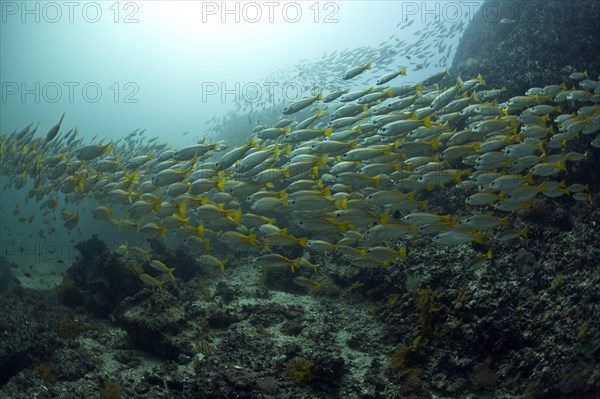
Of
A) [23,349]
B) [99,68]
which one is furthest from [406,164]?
[99,68]

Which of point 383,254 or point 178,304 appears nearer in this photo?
point 383,254

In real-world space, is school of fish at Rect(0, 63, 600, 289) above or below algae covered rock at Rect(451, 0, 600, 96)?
below

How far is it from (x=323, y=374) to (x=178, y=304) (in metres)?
3.85

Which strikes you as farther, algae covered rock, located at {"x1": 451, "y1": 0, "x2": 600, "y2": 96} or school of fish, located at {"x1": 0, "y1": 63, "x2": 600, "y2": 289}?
algae covered rock, located at {"x1": 451, "y1": 0, "x2": 600, "y2": 96}

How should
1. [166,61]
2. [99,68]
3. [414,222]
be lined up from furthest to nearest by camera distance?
[166,61], [99,68], [414,222]

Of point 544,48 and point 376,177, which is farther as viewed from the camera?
point 544,48

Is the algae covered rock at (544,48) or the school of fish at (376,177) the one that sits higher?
the algae covered rock at (544,48)

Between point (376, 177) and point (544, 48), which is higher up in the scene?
point (544, 48)

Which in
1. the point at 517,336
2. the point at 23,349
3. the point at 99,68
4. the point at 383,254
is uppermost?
the point at 99,68

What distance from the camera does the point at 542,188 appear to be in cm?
664

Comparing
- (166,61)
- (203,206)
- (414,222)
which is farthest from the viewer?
(166,61)

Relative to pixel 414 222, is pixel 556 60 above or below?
above

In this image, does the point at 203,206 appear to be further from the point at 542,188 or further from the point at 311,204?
the point at 542,188

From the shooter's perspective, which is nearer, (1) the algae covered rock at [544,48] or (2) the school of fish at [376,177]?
(2) the school of fish at [376,177]
